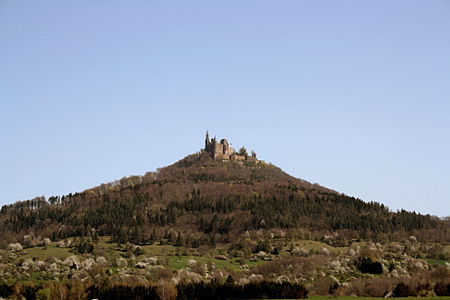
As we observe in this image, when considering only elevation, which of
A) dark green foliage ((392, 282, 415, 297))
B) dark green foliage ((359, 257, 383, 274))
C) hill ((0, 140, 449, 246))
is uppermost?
hill ((0, 140, 449, 246))

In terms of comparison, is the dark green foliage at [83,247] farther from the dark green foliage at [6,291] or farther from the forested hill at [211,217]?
the dark green foliage at [6,291]

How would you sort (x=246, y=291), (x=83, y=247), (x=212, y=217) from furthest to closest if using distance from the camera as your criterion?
(x=212, y=217)
(x=83, y=247)
(x=246, y=291)

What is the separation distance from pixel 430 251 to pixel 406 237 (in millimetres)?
15904

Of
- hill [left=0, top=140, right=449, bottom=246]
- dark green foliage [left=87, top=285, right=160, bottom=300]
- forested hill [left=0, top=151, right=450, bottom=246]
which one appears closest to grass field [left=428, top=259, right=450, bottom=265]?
hill [left=0, top=140, right=449, bottom=246]

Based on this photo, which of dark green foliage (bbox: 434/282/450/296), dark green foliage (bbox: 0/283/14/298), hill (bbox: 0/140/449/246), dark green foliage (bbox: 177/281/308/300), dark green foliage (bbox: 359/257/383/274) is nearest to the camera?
dark green foliage (bbox: 434/282/450/296)

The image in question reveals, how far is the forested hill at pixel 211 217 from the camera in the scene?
15088cm

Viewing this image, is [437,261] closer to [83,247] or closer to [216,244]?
[216,244]

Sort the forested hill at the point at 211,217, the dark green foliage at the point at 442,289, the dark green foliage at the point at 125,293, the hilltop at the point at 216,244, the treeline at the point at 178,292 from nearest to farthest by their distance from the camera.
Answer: the dark green foliage at the point at 442,289
the treeline at the point at 178,292
the dark green foliage at the point at 125,293
the hilltop at the point at 216,244
the forested hill at the point at 211,217

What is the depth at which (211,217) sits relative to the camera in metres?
164

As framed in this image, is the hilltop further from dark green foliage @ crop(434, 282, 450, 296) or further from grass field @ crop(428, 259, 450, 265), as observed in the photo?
grass field @ crop(428, 259, 450, 265)

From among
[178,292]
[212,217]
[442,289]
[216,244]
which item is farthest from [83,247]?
[442,289]

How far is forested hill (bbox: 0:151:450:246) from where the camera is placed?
15088 centimetres

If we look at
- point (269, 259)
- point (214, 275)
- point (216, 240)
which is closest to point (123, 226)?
point (216, 240)

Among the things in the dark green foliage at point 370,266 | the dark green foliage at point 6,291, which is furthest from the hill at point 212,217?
the dark green foliage at point 6,291
